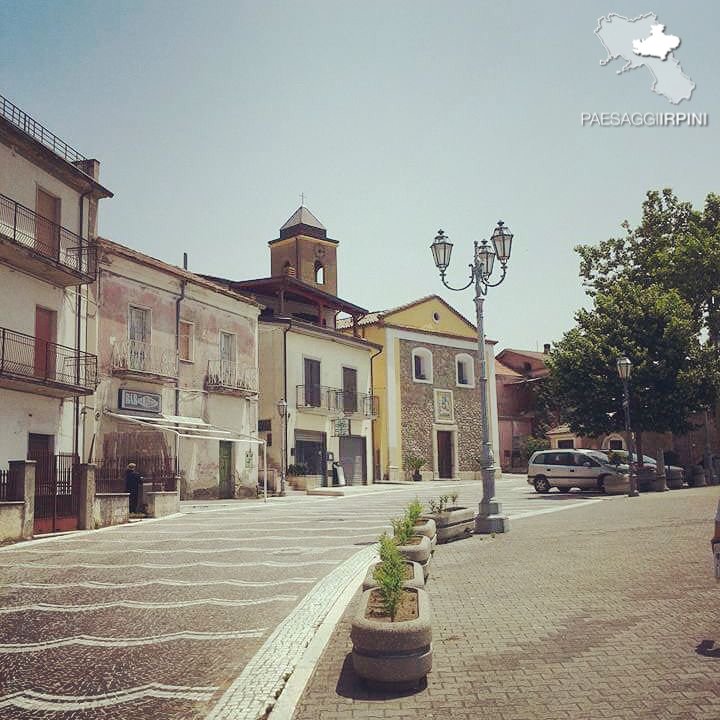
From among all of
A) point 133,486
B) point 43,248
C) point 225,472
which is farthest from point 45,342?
point 225,472

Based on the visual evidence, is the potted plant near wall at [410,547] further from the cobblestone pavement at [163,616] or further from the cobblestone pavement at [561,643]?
the cobblestone pavement at [163,616]

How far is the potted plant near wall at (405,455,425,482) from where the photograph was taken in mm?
39750

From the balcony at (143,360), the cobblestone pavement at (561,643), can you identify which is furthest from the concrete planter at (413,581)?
the balcony at (143,360)

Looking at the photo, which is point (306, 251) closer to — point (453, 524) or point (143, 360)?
point (143, 360)

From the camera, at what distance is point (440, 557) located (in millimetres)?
11312

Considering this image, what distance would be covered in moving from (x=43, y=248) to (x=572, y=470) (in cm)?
1869

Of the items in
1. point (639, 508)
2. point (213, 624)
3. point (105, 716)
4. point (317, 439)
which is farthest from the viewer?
point (317, 439)

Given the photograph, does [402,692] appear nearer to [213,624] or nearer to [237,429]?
[213,624]

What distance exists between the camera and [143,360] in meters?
24.8

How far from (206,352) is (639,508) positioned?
16.3 meters

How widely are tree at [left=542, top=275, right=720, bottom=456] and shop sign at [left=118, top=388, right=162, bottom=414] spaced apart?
15.9 m

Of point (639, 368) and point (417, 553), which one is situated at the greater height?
point (639, 368)

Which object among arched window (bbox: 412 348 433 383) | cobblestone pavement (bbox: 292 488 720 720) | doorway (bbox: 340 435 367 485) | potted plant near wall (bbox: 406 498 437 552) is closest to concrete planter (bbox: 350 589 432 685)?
cobblestone pavement (bbox: 292 488 720 720)

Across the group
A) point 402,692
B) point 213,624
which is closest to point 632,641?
point 402,692
